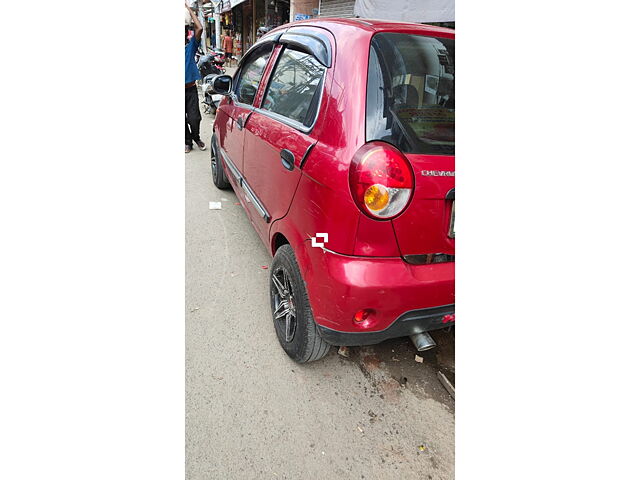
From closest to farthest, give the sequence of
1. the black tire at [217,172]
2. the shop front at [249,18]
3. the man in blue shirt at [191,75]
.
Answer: the black tire at [217,172] → the man in blue shirt at [191,75] → the shop front at [249,18]

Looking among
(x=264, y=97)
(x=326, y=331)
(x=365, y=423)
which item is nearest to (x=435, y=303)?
(x=326, y=331)

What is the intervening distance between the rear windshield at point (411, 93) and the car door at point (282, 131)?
33 cm

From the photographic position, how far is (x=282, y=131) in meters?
2.23

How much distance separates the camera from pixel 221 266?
321cm

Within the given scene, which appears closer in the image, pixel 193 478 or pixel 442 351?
pixel 193 478

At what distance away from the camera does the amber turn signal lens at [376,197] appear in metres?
1.61

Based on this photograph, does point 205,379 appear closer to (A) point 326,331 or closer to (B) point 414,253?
(A) point 326,331

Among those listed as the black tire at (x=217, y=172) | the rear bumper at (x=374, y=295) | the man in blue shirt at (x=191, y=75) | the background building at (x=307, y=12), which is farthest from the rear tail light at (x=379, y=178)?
the background building at (x=307, y=12)

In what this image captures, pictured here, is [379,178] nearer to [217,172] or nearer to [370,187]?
[370,187]

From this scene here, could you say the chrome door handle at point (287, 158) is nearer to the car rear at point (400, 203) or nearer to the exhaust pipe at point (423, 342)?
the car rear at point (400, 203)

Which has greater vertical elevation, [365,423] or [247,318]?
[247,318]

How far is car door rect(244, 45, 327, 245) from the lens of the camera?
2.00 metres

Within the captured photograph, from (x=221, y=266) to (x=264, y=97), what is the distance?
53.4 inches

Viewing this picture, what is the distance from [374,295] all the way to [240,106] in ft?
7.63
